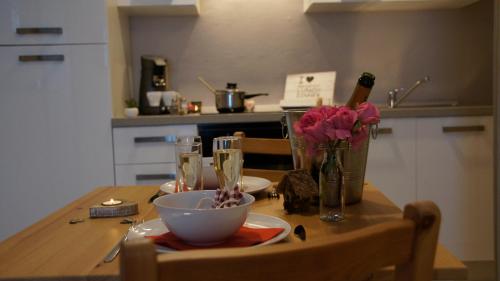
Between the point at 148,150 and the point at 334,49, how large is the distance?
1.37 meters

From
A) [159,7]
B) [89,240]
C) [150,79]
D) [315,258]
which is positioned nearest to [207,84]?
[150,79]

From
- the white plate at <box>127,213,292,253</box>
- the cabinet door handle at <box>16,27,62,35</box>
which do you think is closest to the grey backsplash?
the cabinet door handle at <box>16,27,62,35</box>

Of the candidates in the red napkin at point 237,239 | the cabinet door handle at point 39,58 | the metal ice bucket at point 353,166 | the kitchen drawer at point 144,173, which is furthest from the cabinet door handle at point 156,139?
the red napkin at point 237,239

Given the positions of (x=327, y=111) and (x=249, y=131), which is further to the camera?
(x=249, y=131)

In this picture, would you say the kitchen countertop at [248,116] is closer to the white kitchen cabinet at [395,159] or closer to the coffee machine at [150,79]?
the white kitchen cabinet at [395,159]

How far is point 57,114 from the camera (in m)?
2.42

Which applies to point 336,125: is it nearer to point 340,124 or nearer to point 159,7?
point 340,124

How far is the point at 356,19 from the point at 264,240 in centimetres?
251

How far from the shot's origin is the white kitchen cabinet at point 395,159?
7.91 feet

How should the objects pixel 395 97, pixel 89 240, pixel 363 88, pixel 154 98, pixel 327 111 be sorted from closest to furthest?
pixel 89 240 → pixel 327 111 → pixel 363 88 → pixel 154 98 → pixel 395 97

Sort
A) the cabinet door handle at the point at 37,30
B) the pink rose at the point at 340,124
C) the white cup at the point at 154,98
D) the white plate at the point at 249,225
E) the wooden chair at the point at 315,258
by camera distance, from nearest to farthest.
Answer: the wooden chair at the point at 315,258 → the white plate at the point at 249,225 → the pink rose at the point at 340,124 → the cabinet door handle at the point at 37,30 → the white cup at the point at 154,98

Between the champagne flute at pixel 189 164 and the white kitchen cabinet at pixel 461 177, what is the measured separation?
168 centimetres

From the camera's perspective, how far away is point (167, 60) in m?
2.96

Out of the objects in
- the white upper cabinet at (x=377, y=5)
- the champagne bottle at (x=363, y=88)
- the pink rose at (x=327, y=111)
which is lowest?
the pink rose at (x=327, y=111)
